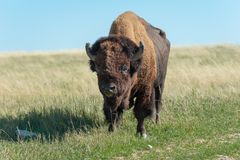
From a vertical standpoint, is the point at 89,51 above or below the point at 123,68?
above

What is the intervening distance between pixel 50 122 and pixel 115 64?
2.94m

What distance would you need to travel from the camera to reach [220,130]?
Result: 1009 centimetres

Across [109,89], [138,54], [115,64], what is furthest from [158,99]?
[109,89]

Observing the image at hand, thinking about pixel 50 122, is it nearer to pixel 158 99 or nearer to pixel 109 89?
pixel 158 99

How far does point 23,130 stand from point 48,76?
13.5 metres

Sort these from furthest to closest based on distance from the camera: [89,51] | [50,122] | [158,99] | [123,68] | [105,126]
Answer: [158,99], [50,122], [105,126], [89,51], [123,68]

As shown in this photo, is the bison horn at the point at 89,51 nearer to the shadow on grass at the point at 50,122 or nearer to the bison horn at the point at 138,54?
the bison horn at the point at 138,54

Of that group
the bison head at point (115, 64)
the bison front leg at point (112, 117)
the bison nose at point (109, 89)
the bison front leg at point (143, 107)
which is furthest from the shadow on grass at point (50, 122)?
the bison nose at point (109, 89)

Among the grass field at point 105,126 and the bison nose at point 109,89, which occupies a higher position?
the bison nose at point 109,89

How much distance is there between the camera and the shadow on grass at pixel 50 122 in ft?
35.4

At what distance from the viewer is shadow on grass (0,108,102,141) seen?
10.8 metres

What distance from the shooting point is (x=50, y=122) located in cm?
1146

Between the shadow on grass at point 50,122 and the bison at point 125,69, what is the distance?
103cm

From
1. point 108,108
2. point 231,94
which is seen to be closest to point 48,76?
point 231,94
